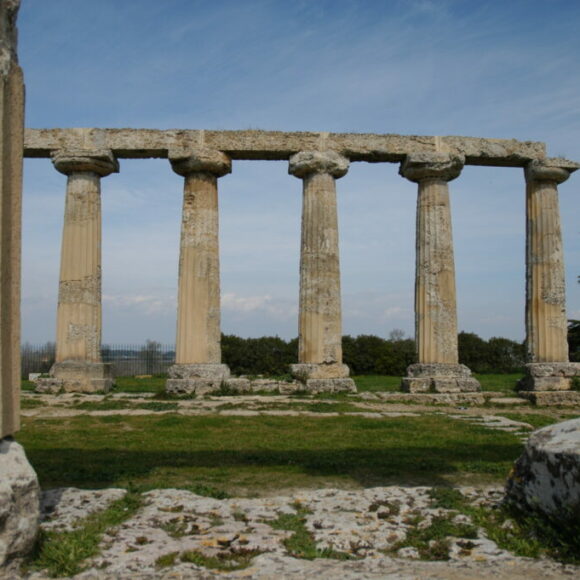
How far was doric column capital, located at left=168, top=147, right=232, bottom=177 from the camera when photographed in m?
16.4

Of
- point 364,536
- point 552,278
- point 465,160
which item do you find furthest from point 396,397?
point 364,536

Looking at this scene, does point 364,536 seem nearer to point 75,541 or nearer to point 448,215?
point 75,541

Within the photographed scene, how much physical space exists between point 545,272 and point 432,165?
439cm

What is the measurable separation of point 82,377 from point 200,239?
4729 mm

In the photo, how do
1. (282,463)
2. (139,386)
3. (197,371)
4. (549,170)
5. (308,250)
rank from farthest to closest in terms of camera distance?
(139,386), (549,170), (308,250), (197,371), (282,463)

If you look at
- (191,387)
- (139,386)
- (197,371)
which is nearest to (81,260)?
(197,371)

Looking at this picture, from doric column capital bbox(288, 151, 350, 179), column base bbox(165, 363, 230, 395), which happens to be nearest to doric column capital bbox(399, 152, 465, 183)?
doric column capital bbox(288, 151, 350, 179)

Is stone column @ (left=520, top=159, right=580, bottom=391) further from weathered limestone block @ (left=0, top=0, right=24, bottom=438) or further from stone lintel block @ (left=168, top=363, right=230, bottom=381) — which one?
weathered limestone block @ (left=0, top=0, right=24, bottom=438)

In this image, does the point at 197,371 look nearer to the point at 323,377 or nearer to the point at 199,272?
the point at 199,272

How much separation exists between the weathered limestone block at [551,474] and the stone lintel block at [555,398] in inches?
475

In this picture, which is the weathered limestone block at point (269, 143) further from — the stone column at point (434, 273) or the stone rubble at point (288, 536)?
the stone rubble at point (288, 536)

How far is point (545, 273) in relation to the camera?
17375 millimetres

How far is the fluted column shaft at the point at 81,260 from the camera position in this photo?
54.2 ft

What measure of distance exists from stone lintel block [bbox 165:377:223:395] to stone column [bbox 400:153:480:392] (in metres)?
5.14
